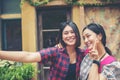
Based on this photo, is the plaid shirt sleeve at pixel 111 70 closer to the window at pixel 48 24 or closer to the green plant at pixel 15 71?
the green plant at pixel 15 71

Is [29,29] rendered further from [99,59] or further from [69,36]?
[99,59]

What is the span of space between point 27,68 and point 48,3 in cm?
120

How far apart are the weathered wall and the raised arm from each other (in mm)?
2841

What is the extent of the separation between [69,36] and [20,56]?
56cm

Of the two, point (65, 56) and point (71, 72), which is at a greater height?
point (65, 56)

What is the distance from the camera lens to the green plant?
5.62 metres

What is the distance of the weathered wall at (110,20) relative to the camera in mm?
5977

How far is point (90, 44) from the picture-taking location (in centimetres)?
306

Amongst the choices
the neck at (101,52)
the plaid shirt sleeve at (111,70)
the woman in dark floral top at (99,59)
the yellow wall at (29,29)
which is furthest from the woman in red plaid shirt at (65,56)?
the yellow wall at (29,29)

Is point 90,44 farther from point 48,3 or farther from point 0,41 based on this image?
point 0,41

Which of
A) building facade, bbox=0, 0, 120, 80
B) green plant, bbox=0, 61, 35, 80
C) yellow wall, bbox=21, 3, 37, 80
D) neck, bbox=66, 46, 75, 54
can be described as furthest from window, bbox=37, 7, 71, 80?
neck, bbox=66, 46, 75, 54

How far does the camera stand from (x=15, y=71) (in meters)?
5.73

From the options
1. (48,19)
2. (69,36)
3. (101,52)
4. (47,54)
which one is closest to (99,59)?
(101,52)

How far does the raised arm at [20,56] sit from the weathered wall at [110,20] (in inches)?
112
